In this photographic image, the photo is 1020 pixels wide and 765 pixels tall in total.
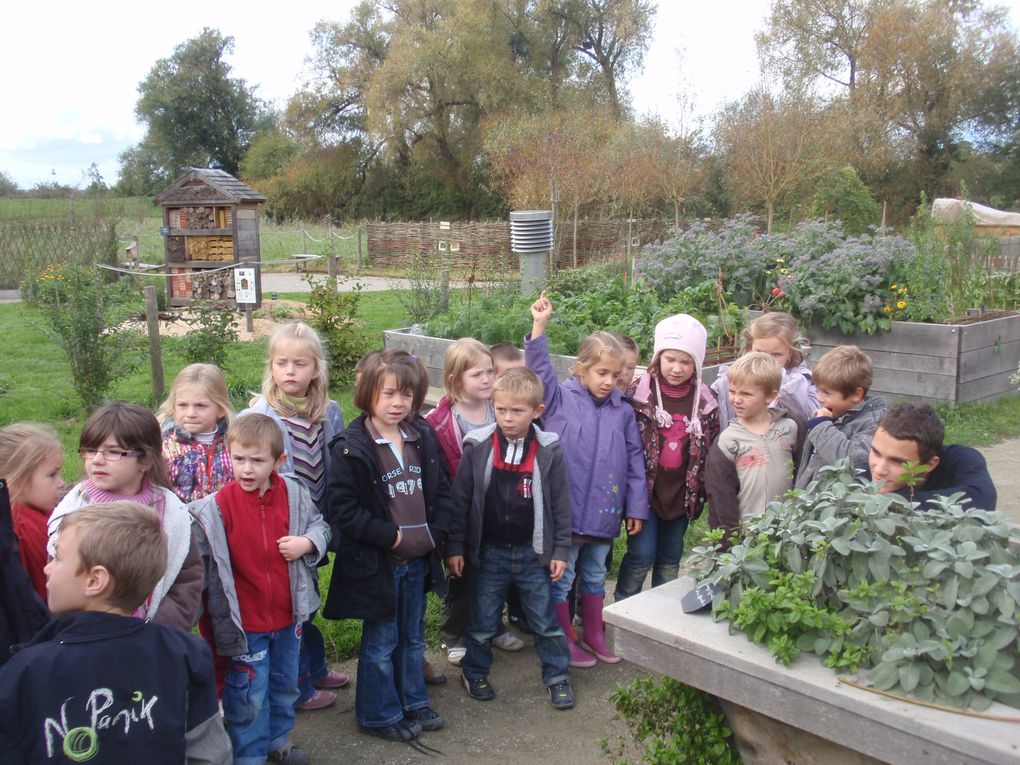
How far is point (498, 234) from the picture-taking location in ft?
87.1

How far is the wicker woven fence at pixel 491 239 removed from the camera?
81.7ft

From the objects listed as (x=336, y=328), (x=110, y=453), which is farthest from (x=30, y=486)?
(x=336, y=328)

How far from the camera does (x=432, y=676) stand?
407 cm

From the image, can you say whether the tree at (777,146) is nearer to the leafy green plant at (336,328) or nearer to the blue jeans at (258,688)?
the leafy green plant at (336,328)

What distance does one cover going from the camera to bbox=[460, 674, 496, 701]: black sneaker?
3.89 meters

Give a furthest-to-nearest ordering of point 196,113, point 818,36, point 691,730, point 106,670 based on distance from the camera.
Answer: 1. point 196,113
2. point 818,36
3. point 691,730
4. point 106,670

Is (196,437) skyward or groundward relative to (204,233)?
groundward

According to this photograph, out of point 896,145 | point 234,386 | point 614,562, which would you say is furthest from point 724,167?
point 614,562

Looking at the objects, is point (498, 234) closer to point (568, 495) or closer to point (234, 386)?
point (234, 386)

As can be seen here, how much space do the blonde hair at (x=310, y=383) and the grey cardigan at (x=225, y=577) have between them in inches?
21.1

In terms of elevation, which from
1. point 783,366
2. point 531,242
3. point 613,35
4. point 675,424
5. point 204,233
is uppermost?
point 613,35

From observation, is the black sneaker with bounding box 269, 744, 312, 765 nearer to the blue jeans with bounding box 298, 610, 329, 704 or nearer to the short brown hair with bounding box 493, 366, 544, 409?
the blue jeans with bounding box 298, 610, 329, 704

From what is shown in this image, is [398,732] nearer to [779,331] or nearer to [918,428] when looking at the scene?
[918,428]

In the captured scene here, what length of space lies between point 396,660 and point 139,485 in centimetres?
131
